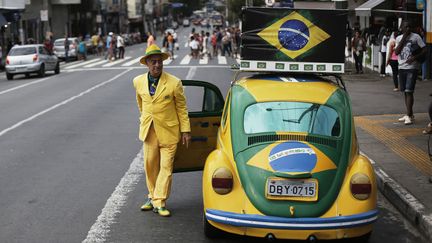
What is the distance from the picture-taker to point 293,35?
27.2 feet

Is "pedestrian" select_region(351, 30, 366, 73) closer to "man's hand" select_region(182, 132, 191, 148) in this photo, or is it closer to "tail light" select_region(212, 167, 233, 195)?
"man's hand" select_region(182, 132, 191, 148)

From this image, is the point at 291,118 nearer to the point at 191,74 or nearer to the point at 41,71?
the point at 191,74

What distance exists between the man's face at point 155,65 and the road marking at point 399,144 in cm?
399

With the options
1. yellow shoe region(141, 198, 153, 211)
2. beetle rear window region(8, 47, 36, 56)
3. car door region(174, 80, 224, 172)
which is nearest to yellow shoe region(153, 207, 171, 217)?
yellow shoe region(141, 198, 153, 211)

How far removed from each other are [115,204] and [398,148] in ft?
16.7

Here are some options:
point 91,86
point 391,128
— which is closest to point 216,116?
point 391,128

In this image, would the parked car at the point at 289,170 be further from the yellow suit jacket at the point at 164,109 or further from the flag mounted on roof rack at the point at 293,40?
the flag mounted on roof rack at the point at 293,40

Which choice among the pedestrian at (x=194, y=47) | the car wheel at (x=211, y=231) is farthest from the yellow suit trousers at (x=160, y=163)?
the pedestrian at (x=194, y=47)

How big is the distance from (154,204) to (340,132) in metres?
2.20

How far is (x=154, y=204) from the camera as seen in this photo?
7.59 metres

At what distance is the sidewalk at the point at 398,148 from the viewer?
771 centimetres

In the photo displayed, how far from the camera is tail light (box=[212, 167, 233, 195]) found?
Answer: 630cm

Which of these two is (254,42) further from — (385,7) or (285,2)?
(285,2)

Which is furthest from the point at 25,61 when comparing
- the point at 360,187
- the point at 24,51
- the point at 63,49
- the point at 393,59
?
the point at 360,187
